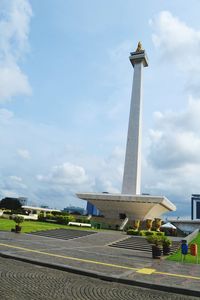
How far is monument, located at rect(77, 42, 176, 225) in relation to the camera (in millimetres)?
44781

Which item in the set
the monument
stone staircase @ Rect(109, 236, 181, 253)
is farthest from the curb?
the monument

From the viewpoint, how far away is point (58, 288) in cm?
815

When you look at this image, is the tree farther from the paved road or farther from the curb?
the paved road

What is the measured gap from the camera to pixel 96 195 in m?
46.8

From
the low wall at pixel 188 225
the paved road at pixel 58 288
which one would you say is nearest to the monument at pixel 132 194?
the low wall at pixel 188 225

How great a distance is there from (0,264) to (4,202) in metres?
70.1

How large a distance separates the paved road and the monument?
33.9 metres

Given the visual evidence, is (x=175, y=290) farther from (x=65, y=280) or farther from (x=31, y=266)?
(x=31, y=266)

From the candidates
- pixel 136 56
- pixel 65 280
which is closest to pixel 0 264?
pixel 65 280

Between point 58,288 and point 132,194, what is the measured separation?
130 ft

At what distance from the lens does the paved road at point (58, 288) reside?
7.36m

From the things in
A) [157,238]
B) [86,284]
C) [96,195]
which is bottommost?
[86,284]

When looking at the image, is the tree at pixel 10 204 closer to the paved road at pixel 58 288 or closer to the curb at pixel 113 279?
the curb at pixel 113 279

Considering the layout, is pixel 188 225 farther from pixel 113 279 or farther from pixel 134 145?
pixel 113 279
